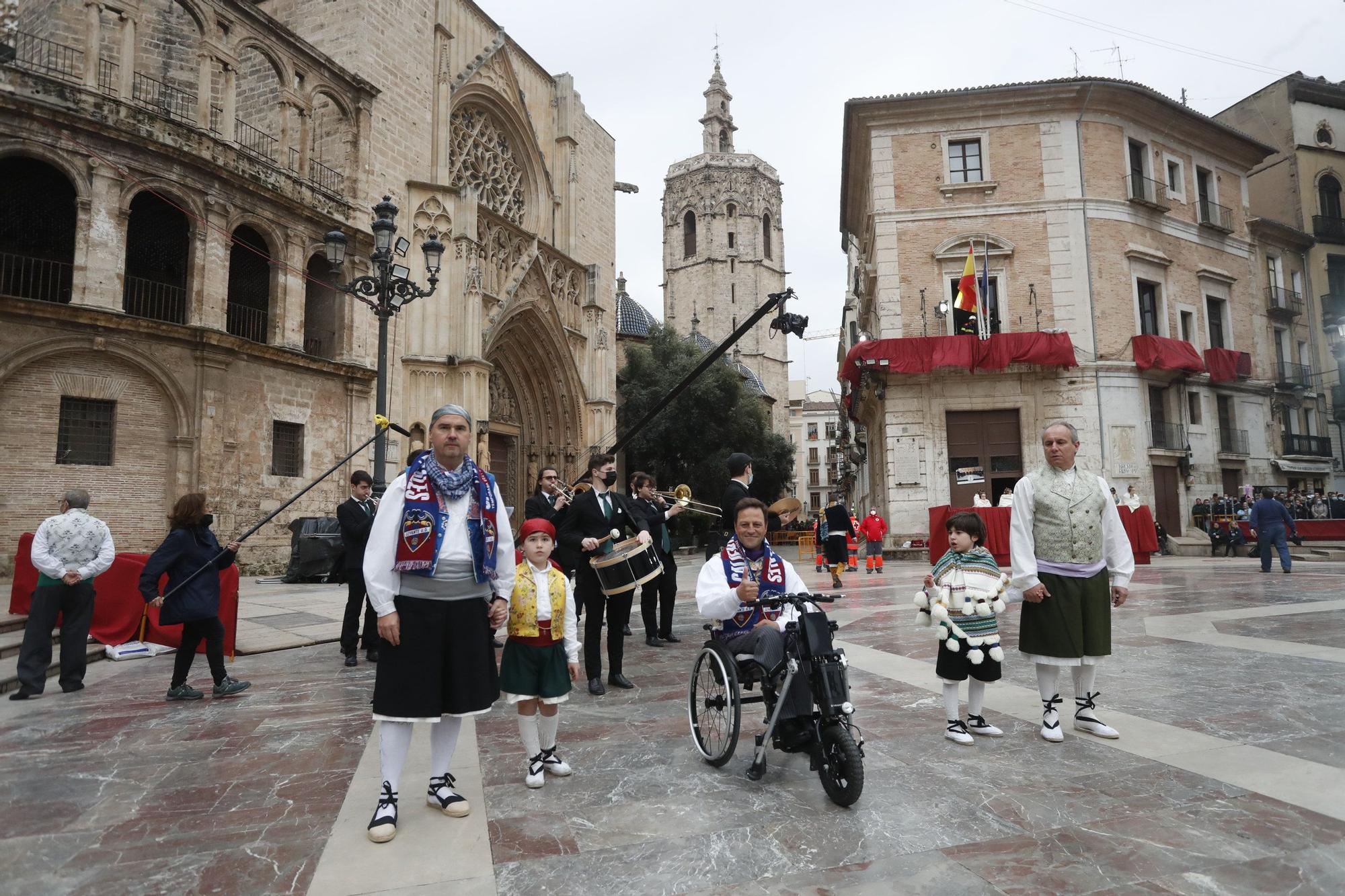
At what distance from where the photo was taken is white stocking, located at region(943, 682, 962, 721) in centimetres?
440

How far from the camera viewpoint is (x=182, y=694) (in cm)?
584

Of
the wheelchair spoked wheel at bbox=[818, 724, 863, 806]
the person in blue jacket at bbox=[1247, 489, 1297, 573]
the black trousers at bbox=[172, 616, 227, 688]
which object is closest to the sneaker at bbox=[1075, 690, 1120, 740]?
the wheelchair spoked wheel at bbox=[818, 724, 863, 806]

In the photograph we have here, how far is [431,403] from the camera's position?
20.9 metres

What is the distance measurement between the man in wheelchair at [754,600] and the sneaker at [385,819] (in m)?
1.58

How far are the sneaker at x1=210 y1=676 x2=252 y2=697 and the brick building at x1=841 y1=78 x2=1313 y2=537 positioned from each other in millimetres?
17867

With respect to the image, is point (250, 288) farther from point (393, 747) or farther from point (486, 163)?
point (393, 747)

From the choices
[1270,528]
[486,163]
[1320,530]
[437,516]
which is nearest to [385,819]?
[437,516]

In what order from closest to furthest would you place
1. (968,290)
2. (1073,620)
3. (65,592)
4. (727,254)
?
(1073,620), (65,592), (968,290), (727,254)

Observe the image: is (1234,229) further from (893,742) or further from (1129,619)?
(893,742)

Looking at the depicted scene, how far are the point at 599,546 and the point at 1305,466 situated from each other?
31.9 metres

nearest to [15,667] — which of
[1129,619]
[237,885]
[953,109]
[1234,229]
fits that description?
[237,885]

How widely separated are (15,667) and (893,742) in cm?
742

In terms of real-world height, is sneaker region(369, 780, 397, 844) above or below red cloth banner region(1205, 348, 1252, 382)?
below

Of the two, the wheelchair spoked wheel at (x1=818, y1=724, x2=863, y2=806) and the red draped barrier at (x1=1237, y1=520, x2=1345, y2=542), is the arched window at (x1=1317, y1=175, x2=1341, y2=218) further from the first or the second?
the wheelchair spoked wheel at (x1=818, y1=724, x2=863, y2=806)
